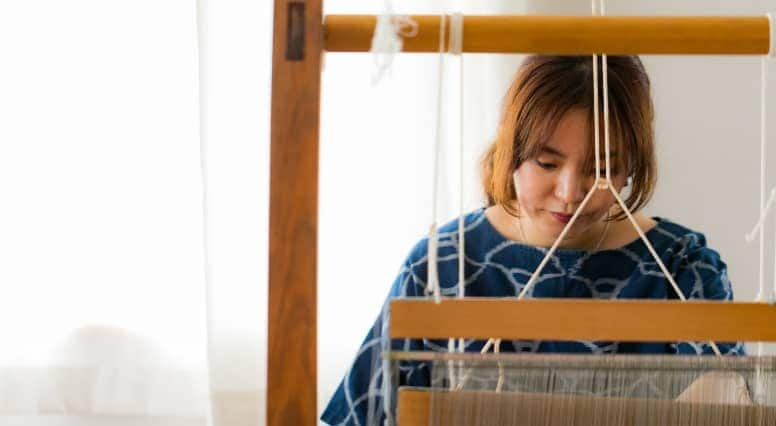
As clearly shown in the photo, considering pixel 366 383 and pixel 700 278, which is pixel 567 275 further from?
pixel 366 383

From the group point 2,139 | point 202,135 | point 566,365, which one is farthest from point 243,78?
point 566,365

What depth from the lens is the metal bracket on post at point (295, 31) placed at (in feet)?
3.86

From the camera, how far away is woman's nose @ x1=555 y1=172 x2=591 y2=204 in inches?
59.0

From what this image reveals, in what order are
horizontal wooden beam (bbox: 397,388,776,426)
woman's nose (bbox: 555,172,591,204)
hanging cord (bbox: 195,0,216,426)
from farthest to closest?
hanging cord (bbox: 195,0,216,426)
woman's nose (bbox: 555,172,591,204)
horizontal wooden beam (bbox: 397,388,776,426)

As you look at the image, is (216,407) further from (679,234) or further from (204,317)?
(679,234)

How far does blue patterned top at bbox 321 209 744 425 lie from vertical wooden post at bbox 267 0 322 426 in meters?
0.37

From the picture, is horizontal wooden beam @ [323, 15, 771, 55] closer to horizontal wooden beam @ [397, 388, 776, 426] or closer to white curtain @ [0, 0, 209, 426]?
horizontal wooden beam @ [397, 388, 776, 426]

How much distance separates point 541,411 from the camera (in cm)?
116

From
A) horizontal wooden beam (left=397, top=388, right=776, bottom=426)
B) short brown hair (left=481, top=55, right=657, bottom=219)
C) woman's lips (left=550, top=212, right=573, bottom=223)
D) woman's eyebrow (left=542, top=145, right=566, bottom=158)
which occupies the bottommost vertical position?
horizontal wooden beam (left=397, top=388, right=776, bottom=426)

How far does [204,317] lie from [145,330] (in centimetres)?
10

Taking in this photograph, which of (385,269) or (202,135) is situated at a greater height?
(202,135)

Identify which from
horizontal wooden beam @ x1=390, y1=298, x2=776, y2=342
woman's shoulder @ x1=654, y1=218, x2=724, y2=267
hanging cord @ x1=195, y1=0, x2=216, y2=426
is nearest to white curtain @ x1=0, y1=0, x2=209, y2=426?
hanging cord @ x1=195, y1=0, x2=216, y2=426

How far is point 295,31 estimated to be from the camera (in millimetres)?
1179

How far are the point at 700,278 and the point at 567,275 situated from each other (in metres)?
0.17
